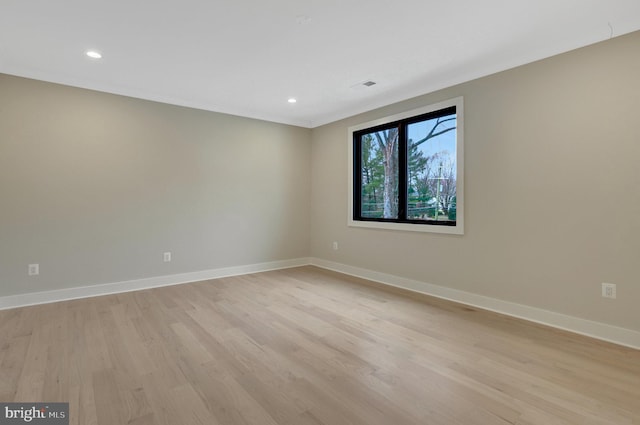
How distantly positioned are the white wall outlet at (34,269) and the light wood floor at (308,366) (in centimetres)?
40

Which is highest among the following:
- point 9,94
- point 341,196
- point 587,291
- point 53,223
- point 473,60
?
point 473,60

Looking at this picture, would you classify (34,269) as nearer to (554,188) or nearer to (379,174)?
(379,174)

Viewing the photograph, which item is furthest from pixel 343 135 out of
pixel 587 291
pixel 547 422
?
pixel 547 422

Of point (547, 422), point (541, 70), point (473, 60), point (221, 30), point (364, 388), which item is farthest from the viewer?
point (473, 60)

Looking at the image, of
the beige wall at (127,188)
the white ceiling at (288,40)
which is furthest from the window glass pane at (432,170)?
the beige wall at (127,188)

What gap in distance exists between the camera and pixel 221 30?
2576 mm

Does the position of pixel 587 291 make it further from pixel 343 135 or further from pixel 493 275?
pixel 343 135

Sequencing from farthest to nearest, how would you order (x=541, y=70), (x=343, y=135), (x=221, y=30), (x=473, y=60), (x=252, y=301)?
1. (x=343, y=135)
2. (x=252, y=301)
3. (x=473, y=60)
4. (x=541, y=70)
5. (x=221, y=30)

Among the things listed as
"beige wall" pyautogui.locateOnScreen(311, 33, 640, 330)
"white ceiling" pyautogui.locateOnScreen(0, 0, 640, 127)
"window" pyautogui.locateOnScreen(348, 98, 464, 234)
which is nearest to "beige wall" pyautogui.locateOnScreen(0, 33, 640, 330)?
"beige wall" pyautogui.locateOnScreen(311, 33, 640, 330)

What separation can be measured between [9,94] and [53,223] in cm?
142

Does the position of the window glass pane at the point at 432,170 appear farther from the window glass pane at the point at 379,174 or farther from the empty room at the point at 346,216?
the window glass pane at the point at 379,174

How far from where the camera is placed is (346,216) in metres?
4.99

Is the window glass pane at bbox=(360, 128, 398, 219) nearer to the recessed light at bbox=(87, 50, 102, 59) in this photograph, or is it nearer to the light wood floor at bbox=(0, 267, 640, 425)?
the light wood floor at bbox=(0, 267, 640, 425)

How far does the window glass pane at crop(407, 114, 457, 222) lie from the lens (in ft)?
12.1
